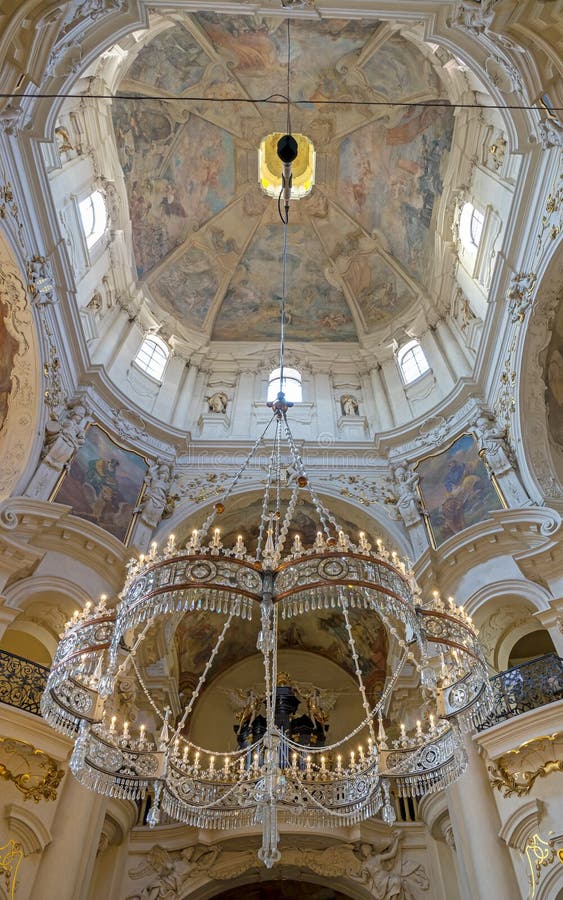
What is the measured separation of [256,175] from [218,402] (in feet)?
23.8

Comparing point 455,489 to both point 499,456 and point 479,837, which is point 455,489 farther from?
point 479,837

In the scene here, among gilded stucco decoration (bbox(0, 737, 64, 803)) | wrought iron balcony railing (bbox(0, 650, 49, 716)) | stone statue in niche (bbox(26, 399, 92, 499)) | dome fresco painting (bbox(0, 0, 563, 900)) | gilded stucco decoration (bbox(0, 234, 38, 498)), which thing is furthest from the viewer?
stone statue in niche (bbox(26, 399, 92, 499))

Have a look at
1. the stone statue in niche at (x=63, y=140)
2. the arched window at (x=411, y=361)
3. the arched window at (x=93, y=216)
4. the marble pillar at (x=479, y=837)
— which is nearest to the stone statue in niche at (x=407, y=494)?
the arched window at (x=411, y=361)

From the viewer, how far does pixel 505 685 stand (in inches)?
336

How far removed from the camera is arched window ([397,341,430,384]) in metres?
15.5

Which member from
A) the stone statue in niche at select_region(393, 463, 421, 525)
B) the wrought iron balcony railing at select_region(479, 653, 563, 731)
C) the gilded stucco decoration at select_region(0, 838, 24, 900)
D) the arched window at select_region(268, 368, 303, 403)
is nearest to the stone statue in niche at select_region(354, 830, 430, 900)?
the wrought iron balcony railing at select_region(479, 653, 563, 731)

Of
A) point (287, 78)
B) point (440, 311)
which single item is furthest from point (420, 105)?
point (440, 311)

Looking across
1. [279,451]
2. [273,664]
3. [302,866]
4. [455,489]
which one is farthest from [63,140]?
[302,866]

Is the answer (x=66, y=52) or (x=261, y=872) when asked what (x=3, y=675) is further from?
(x=66, y=52)

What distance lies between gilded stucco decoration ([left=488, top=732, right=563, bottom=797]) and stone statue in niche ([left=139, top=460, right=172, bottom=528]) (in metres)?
7.04

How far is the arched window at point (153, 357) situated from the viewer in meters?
15.4

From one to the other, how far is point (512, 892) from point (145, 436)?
32.2 ft

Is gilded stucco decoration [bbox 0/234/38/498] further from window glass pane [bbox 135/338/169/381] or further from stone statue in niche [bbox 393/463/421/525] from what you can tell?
stone statue in niche [bbox 393/463/421/525]

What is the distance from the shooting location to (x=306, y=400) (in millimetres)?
16031
